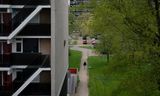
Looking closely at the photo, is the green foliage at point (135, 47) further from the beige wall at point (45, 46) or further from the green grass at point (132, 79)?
the beige wall at point (45, 46)

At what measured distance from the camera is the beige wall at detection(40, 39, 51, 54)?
979 inches

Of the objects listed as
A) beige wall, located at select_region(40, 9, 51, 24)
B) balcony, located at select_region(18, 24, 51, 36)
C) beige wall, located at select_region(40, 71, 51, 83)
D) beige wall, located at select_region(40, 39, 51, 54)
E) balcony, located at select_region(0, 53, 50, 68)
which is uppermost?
beige wall, located at select_region(40, 9, 51, 24)

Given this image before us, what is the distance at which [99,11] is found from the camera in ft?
79.3

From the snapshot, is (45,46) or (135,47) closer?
(135,47)

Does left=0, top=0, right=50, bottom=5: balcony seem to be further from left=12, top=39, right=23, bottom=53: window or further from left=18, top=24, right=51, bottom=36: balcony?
left=12, top=39, right=23, bottom=53: window

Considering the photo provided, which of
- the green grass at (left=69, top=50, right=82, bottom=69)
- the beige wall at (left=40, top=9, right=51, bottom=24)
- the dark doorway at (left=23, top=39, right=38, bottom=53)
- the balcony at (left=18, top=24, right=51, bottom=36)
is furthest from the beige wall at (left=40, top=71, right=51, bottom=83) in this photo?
the green grass at (left=69, top=50, right=82, bottom=69)

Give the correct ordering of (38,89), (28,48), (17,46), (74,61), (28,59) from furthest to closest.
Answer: (74,61), (28,48), (17,46), (38,89), (28,59)

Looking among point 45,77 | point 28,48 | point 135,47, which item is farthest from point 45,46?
point 135,47

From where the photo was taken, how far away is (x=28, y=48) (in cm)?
2498

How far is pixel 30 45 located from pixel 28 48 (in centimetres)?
21

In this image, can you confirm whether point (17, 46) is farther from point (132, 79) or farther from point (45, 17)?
point (132, 79)

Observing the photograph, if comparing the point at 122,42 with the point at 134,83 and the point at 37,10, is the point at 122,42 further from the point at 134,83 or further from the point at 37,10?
the point at 37,10

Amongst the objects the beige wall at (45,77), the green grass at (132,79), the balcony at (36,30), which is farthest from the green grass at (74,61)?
the green grass at (132,79)

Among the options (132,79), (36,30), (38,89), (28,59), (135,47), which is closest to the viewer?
(132,79)
